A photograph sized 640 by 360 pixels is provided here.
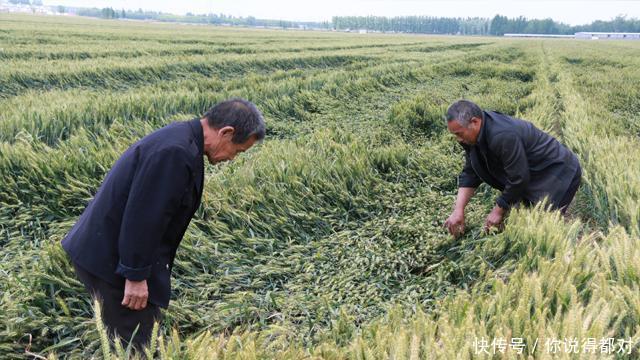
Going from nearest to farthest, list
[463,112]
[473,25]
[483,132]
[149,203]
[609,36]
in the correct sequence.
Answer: [149,203], [463,112], [483,132], [609,36], [473,25]

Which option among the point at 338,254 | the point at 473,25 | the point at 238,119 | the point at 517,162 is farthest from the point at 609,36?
the point at 238,119

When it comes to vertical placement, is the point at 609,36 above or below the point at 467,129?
above

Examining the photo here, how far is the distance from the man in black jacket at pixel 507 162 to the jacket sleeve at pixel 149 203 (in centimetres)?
211

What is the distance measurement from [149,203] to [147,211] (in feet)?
0.13

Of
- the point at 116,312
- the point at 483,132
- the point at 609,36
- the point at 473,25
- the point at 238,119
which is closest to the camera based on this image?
the point at 238,119

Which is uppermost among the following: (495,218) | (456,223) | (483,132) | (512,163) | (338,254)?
(483,132)

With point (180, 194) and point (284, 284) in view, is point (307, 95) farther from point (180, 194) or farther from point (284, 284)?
point (180, 194)

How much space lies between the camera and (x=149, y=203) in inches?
79.7

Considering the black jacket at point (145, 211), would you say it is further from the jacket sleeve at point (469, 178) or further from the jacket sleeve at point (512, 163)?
the jacket sleeve at point (469, 178)

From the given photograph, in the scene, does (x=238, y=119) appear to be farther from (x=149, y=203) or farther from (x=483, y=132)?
(x=483, y=132)

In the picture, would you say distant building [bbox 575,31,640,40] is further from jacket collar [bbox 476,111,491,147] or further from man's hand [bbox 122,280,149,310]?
man's hand [bbox 122,280,149,310]

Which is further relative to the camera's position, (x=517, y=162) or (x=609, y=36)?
(x=609, y=36)

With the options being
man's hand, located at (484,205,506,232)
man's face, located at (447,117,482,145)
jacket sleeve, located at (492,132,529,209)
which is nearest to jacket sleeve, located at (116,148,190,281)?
man's face, located at (447,117,482,145)

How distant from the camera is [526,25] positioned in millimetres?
140625
